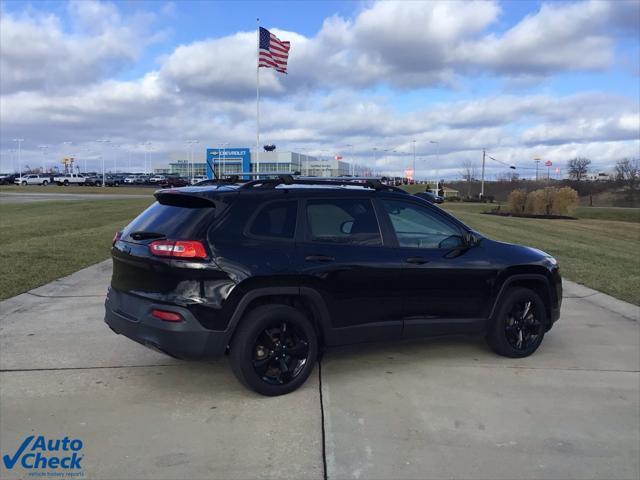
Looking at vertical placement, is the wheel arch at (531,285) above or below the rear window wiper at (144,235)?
below

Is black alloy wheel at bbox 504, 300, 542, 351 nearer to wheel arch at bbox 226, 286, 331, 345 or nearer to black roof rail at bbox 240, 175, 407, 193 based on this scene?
black roof rail at bbox 240, 175, 407, 193

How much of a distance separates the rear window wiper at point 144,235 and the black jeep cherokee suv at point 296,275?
1cm

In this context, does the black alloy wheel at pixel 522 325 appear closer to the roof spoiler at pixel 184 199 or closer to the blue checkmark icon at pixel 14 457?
the roof spoiler at pixel 184 199

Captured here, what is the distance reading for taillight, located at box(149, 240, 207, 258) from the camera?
13.3 ft

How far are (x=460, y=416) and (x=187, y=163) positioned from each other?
3630 inches

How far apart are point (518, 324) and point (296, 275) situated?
2.45m

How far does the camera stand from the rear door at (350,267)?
4.43 metres

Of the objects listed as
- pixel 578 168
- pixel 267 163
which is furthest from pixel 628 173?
pixel 267 163

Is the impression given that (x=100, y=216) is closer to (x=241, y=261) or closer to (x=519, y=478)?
(x=241, y=261)

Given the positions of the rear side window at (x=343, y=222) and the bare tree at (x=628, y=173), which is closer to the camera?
the rear side window at (x=343, y=222)

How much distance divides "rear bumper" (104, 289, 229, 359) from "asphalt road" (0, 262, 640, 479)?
444 millimetres

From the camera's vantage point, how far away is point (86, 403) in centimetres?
417

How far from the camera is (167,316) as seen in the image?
4051mm

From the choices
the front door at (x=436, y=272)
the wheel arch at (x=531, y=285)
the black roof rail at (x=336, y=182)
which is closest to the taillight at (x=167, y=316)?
the black roof rail at (x=336, y=182)
